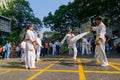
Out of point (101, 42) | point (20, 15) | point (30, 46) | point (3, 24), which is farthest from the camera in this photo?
point (20, 15)

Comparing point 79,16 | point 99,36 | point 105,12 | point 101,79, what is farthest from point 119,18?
point 101,79

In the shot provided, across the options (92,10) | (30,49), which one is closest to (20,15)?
(92,10)

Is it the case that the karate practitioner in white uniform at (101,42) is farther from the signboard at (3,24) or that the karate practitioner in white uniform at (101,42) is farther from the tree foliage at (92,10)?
the signboard at (3,24)

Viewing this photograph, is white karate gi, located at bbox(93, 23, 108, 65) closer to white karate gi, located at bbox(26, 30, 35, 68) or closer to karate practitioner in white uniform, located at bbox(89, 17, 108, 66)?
karate practitioner in white uniform, located at bbox(89, 17, 108, 66)

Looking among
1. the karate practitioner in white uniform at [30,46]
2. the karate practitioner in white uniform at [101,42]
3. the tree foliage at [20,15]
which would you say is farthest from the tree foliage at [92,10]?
the karate practitioner in white uniform at [30,46]

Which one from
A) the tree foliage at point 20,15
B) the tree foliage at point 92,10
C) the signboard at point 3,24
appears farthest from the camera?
the tree foliage at point 20,15

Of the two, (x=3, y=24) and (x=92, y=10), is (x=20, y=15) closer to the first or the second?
(x=3, y=24)

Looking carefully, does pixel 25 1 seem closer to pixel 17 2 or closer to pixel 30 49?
pixel 17 2

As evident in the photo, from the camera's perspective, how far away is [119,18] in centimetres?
4775

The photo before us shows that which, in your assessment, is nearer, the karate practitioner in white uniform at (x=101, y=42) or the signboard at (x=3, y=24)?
Answer: the karate practitioner in white uniform at (x=101, y=42)

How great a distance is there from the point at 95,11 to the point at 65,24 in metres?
31.7

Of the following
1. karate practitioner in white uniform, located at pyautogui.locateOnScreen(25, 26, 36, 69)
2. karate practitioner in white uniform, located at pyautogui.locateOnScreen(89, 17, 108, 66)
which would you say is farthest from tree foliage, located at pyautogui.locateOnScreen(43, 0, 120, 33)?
karate practitioner in white uniform, located at pyautogui.locateOnScreen(25, 26, 36, 69)

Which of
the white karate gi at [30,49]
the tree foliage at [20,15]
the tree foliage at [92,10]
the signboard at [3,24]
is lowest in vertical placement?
the white karate gi at [30,49]

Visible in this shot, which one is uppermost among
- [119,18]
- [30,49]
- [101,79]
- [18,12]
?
[18,12]
